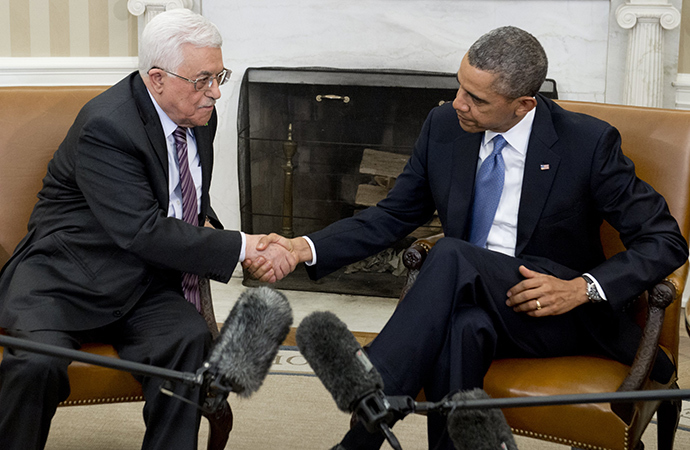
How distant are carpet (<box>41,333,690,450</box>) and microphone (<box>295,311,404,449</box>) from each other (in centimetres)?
134

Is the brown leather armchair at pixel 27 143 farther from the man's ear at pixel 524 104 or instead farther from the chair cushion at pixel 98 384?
the man's ear at pixel 524 104

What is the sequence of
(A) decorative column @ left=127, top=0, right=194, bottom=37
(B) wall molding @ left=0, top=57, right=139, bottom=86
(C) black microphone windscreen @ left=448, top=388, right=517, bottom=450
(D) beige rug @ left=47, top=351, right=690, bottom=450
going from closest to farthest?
(C) black microphone windscreen @ left=448, top=388, right=517, bottom=450 < (D) beige rug @ left=47, top=351, right=690, bottom=450 < (A) decorative column @ left=127, top=0, right=194, bottom=37 < (B) wall molding @ left=0, top=57, right=139, bottom=86

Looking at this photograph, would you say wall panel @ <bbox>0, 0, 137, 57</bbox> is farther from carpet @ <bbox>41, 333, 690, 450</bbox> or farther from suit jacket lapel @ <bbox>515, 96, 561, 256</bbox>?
suit jacket lapel @ <bbox>515, 96, 561, 256</bbox>

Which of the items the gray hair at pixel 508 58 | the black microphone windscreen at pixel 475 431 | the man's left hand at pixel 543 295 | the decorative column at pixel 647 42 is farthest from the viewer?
the decorative column at pixel 647 42

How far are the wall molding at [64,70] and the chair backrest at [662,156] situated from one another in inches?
96.4

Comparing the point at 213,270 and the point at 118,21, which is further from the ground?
the point at 118,21

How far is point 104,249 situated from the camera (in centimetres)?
192

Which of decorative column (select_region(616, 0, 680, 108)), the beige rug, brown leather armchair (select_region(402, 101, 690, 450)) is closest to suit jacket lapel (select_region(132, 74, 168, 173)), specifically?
brown leather armchair (select_region(402, 101, 690, 450))

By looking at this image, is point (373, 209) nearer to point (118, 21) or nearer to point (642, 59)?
point (642, 59)

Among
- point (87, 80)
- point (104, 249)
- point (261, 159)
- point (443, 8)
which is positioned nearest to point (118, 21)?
point (87, 80)

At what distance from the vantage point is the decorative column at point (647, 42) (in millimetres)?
3201

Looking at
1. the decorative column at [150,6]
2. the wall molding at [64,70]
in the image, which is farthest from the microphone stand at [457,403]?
the wall molding at [64,70]

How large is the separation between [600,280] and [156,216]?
3.68 ft

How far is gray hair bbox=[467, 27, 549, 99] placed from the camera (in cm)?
187
